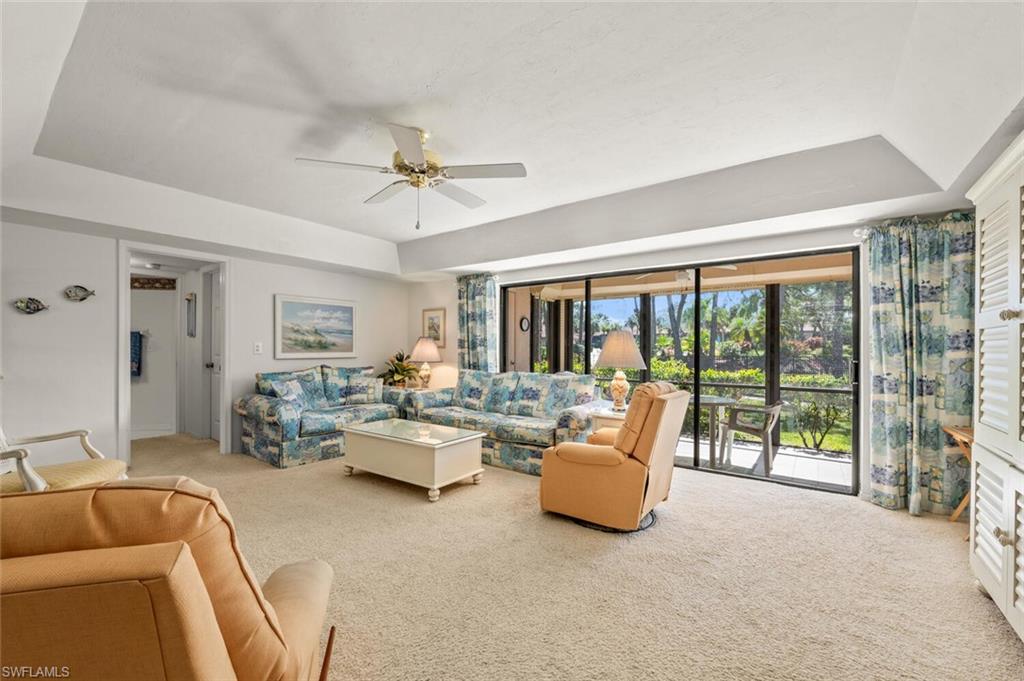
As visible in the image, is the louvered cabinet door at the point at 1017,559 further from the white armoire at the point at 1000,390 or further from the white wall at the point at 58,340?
the white wall at the point at 58,340

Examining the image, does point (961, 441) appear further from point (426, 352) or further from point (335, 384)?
point (335, 384)

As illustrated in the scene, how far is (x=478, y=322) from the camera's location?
6016 millimetres

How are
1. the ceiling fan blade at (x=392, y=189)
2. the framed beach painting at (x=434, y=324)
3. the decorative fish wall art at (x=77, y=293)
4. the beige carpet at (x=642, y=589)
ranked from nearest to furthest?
1. the beige carpet at (x=642, y=589)
2. the ceiling fan blade at (x=392, y=189)
3. the decorative fish wall art at (x=77, y=293)
4. the framed beach painting at (x=434, y=324)

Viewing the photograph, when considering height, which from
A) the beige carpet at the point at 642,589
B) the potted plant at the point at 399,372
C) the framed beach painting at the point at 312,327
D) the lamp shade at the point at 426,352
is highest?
the framed beach painting at the point at 312,327

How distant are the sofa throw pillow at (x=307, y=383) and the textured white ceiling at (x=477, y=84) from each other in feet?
7.65

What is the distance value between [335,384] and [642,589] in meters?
4.42

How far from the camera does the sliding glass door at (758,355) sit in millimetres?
3994

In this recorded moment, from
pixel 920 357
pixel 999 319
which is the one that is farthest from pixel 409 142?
pixel 920 357

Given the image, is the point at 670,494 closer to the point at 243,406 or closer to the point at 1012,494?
the point at 1012,494

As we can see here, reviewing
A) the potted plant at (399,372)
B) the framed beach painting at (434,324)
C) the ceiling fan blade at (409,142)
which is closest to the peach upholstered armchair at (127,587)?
the ceiling fan blade at (409,142)

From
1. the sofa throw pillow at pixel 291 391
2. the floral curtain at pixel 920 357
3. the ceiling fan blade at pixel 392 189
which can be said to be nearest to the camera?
the ceiling fan blade at pixel 392 189

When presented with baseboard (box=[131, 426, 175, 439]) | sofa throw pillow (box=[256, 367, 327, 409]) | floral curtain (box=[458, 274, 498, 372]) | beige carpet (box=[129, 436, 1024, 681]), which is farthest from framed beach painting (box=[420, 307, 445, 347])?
baseboard (box=[131, 426, 175, 439])

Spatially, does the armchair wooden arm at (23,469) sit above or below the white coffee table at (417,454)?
above

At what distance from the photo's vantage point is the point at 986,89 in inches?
72.8
